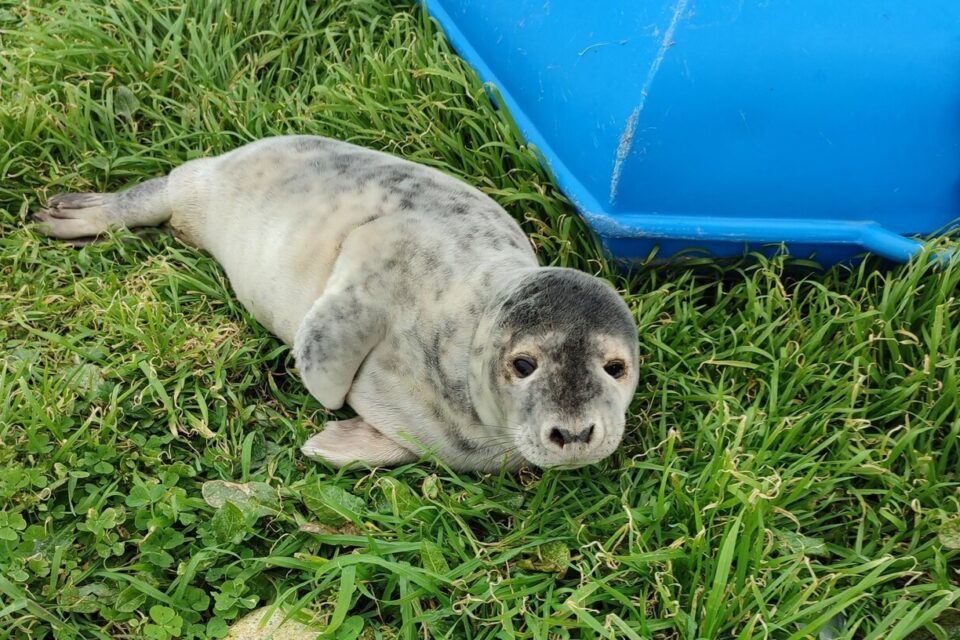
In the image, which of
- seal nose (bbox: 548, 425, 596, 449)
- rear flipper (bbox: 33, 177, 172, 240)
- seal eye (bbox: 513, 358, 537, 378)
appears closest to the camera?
seal nose (bbox: 548, 425, 596, 449)

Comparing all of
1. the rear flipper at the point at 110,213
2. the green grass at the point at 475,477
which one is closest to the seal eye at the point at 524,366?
the green grass at the point at 475,477

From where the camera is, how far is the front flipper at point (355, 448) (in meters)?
2.95

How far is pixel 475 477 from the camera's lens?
2996 mm

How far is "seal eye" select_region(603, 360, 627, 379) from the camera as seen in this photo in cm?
257

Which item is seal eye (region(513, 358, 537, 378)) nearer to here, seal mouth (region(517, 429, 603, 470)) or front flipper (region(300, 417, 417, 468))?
seal mouth (region(517, 429, 603, 470))

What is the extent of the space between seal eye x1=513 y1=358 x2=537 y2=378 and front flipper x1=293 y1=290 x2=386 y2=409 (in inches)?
23.5

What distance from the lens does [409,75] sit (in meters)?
3.98

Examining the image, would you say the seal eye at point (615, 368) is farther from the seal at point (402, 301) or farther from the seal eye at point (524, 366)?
the seal eye at point (524, 366)

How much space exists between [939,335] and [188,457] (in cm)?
246

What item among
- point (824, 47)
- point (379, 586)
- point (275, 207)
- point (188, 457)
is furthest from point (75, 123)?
point (824, 47)

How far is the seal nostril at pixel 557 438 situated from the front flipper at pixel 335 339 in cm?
78

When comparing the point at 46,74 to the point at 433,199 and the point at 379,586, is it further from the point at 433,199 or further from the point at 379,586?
the point at 379,586

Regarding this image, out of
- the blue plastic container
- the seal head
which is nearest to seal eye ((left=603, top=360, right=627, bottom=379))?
the seal head

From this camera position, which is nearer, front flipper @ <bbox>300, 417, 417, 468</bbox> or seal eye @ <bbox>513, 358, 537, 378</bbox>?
seal eye @ <bbox>513, 358, 537, 378</bbox>
